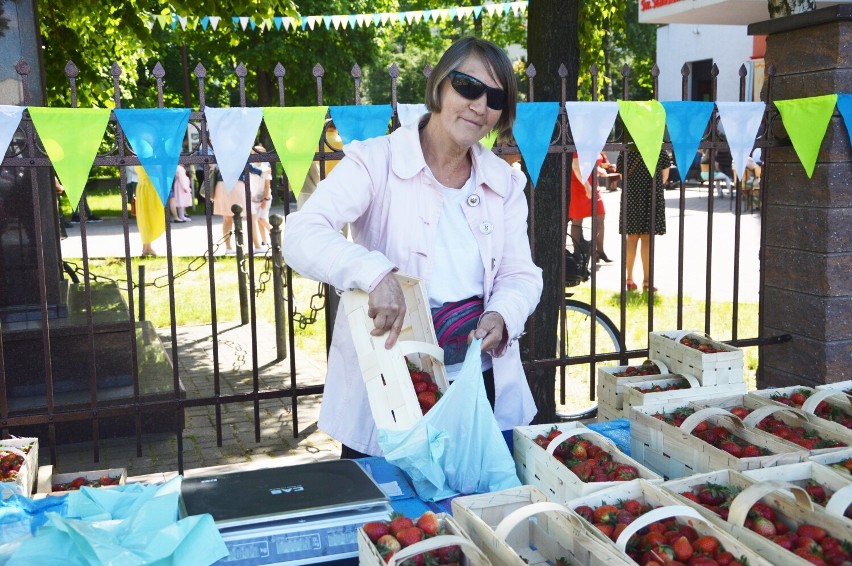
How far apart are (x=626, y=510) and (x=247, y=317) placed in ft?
27.0

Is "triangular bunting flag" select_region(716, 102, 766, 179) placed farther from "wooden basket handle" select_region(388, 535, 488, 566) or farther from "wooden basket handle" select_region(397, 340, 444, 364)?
"wooden basket handle" select_region(388, 535, 488, 566)

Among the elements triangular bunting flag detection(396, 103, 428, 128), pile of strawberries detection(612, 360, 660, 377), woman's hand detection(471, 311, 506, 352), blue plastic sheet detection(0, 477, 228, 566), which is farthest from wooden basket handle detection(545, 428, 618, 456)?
triangular bunting flag detection(396, 103, 428, 128)

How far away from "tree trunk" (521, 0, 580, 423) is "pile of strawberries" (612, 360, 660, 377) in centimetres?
123

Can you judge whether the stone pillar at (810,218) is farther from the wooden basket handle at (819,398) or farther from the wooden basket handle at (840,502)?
the wooden basket handle at (840,502)

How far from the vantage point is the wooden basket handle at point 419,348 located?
7.98 ft

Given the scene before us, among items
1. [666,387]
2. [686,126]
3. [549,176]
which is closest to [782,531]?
[666,387]

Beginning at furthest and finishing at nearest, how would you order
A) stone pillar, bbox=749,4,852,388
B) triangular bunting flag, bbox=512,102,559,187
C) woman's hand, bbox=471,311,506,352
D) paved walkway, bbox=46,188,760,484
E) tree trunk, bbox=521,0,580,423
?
paved walkway, bbox=46,188,760,484 → tree trunk, bbox=521,0,580,423 → stone pillar, bbox=749,4,852,388 → triangular bunting flag, bbox=512,102,559,187 → woman's hand, bbox=471,311,506,352

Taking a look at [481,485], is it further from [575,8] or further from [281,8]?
[281,8]

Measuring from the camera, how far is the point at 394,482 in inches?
103

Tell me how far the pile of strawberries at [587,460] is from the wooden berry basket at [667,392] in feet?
2.91

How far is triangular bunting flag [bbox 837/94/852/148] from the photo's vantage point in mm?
4750

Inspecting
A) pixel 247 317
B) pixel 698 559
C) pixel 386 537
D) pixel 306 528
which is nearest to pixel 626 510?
pixel 698 559

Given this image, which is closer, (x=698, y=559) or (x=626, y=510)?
(x=698, y=559)

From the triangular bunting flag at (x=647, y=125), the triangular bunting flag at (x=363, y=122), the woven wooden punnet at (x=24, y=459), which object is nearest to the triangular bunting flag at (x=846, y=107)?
the triangular bunting flag at (x=647, y=125)
